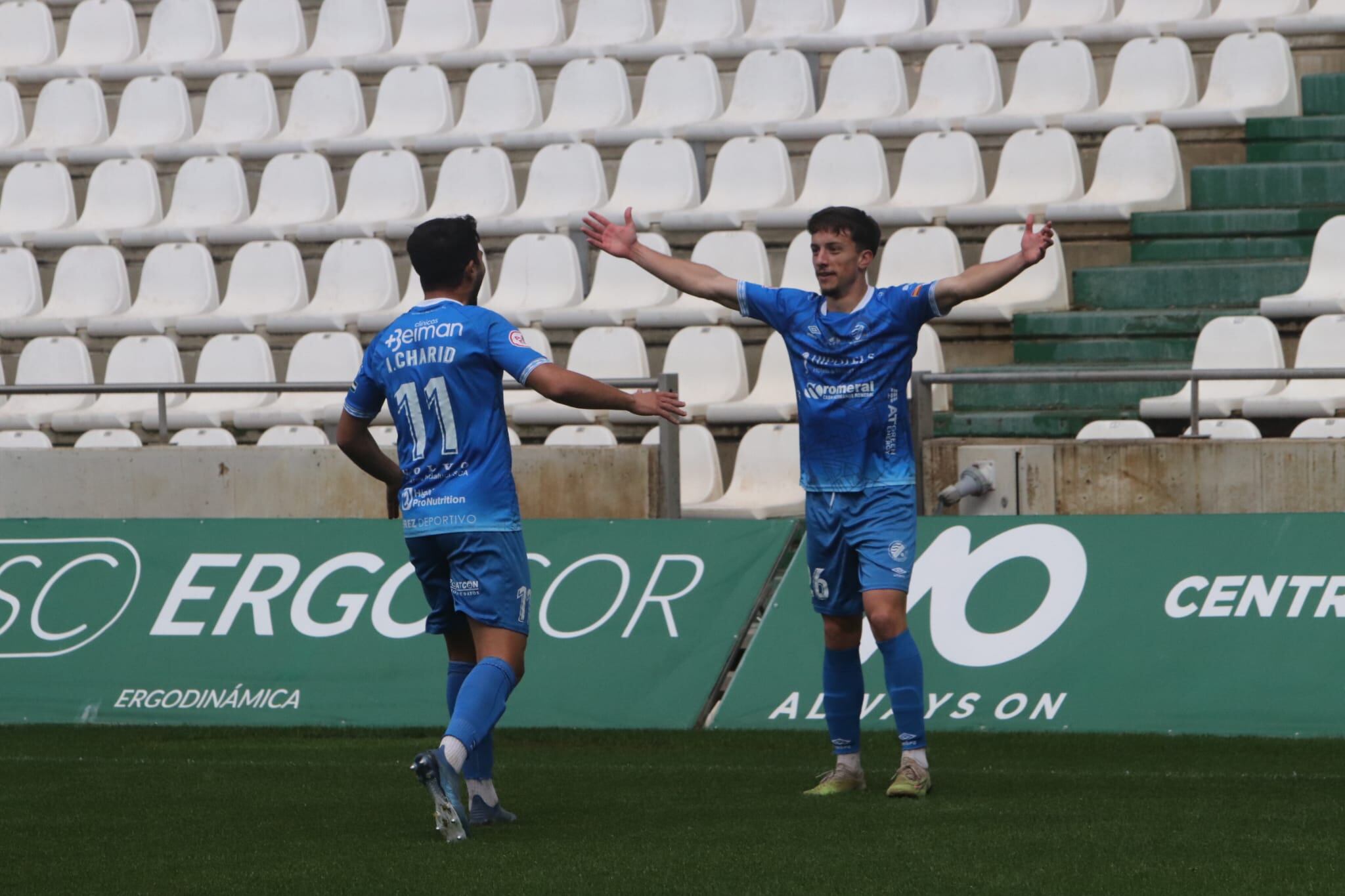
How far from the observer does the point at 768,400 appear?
1262 centimetres

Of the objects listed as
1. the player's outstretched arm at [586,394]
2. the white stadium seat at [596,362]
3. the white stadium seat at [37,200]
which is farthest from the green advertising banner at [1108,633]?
the white stadium seat at [37,200]

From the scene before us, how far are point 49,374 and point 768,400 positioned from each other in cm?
530

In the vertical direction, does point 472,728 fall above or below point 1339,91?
below

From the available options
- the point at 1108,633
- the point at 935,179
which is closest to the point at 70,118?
the point at 935,179

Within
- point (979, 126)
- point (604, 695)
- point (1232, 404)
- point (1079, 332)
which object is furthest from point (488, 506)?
point (979, 126)

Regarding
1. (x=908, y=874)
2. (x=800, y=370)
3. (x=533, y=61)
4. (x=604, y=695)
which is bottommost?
(x=604, y=695)

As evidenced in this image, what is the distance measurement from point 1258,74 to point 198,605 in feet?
25.5

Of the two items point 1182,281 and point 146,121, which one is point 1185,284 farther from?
point 146,121

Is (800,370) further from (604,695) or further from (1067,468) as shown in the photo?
(1067,468)

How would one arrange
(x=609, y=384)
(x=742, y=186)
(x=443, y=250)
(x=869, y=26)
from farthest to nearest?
(x=869, y=26) → (x=742, y=186) → (x=609, y=384) → (x=443, y=250)

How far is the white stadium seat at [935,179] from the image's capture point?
1348 centimetres

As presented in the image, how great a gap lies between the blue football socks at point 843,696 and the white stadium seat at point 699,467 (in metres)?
5.10

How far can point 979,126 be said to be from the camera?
45.9 feet

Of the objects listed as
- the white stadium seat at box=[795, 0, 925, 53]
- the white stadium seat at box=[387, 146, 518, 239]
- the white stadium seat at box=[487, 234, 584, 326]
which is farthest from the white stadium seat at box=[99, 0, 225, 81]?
the white stadium seat at box=[795, 0, 925, 53]
